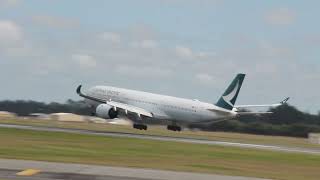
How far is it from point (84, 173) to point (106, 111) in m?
49.9

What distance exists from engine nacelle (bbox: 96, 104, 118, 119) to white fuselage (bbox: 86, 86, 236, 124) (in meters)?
4.89

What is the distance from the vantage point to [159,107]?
74.7 m

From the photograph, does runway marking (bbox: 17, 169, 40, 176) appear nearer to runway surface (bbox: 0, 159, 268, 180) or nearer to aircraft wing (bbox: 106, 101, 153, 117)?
runway surface (bbox: 0, 159, 268, 180)

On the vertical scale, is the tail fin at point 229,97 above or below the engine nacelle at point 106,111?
above

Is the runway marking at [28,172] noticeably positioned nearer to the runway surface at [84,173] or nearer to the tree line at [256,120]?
the runway surface at [84,173]

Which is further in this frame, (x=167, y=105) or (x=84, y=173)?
(x=167, y=105)

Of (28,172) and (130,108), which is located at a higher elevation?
(130,108)

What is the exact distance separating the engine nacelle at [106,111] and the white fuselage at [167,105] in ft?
16.0

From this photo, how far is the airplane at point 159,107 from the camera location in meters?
71.9

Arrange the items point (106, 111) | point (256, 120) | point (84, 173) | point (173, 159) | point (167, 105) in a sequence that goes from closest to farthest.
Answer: point (84, 173) → point (173, 159) → point (106, 111) → point (167, 105) → point (256, 120)

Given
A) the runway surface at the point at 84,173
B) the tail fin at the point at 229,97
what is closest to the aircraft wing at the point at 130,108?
the tail fin at the point at 229,97

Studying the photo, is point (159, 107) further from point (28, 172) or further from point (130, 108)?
point (28, 172)

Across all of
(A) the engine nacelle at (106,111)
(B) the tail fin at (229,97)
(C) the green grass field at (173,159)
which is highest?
(B) the tail fin at (229,97)

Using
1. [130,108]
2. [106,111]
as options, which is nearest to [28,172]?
[106,111]
